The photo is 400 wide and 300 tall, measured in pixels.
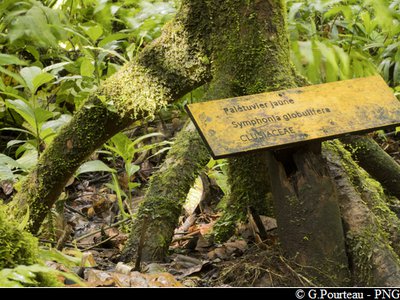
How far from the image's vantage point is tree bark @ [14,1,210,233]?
3.89m

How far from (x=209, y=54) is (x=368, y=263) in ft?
4.84

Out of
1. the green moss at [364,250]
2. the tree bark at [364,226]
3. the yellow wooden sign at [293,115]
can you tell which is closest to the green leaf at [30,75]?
the yellow wooden sign at [293,115]

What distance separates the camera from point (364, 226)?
10.9ft

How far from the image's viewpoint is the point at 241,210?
4.04m

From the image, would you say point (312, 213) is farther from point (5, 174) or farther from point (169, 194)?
point (5, 174)

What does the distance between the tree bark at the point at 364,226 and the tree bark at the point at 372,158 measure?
0.23 metres

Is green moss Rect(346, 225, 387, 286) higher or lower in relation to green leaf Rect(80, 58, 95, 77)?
lower

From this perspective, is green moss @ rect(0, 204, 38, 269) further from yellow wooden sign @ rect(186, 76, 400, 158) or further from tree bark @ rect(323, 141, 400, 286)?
tree bark @ rect(323, 141, 400, 286)

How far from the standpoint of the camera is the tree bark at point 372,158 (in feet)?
13.0

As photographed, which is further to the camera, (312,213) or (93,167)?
(93,167)

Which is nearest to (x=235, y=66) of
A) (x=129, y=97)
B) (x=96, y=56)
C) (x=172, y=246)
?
(x=129, y=97)

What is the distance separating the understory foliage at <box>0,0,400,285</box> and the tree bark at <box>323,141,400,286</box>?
56cm

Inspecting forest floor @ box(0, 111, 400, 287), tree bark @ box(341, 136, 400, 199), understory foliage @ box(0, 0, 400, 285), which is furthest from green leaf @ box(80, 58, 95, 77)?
tree bark @ box(341, 136, 400, 199)

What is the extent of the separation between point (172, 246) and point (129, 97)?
0.91 metres
